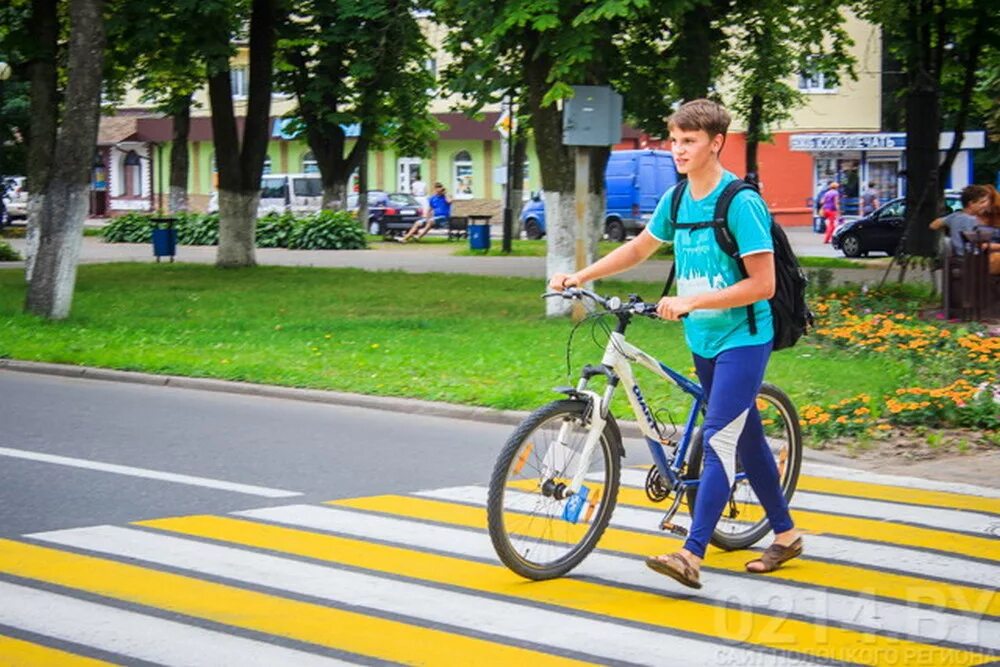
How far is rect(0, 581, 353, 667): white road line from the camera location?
19.5 feet

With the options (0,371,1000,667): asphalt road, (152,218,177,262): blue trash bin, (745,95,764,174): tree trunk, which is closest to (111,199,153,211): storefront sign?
(745,95,764,174): tree trunk

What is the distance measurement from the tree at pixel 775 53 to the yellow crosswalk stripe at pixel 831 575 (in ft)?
58.1

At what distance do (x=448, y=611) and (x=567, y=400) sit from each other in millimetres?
1037

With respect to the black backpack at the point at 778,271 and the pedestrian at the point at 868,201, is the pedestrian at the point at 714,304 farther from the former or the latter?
the pedestrian at the point at 868,201

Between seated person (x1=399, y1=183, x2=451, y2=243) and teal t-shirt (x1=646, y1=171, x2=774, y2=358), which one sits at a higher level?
teal t-shirt (x1=646, y1=171, x2=774, y2=358)

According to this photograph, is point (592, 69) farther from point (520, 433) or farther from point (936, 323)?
point (520, 433)

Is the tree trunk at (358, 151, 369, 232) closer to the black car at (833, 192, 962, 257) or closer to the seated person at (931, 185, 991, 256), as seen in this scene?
the black car at (833, 192, 962, 257)

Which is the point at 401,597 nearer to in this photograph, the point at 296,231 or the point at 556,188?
the point at 556,188

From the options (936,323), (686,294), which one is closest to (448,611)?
(686,294)

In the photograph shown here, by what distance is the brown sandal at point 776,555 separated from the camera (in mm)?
7398

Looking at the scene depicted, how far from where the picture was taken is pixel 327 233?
43094 millimetres

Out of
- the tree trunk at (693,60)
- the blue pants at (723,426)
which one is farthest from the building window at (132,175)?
the blue pants at (723,426)

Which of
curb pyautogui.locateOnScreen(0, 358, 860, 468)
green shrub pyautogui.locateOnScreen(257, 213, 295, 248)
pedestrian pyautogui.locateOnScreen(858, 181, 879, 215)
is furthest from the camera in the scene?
pedestrian pyautogui.locateOnScreen(858, 181, 879, 215)

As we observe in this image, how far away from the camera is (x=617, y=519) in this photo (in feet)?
28.5
